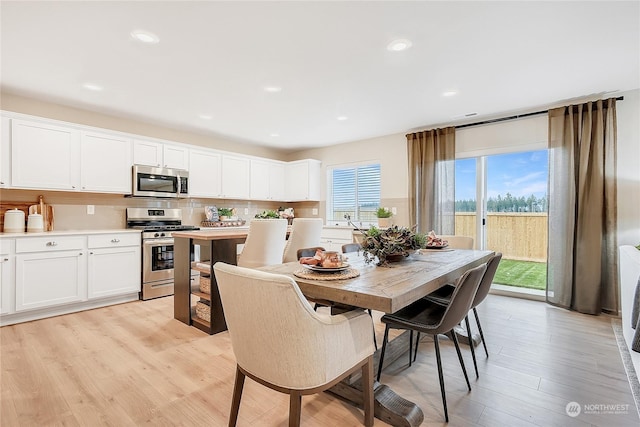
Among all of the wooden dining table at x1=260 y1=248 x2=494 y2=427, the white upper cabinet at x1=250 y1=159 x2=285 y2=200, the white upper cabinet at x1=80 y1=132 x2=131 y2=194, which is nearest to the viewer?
the wooden dining table at x1=260 y1=248 x2=494 y2=427

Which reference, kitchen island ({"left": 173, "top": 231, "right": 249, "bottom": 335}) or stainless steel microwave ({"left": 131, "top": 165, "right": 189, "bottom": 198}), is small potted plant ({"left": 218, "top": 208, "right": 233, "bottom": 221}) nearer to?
stainless steel microwave ({"left": 131, "top": 165, "right": 189, "bottom": 198})

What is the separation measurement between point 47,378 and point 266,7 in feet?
9.50

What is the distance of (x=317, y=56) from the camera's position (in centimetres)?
262

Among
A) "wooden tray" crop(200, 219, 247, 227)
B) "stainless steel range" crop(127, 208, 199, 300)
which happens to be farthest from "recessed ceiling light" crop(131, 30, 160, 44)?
"wooden tray" crop(200, 219, 247, 227)

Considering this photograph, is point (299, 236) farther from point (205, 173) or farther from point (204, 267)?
→ point (205, 173)

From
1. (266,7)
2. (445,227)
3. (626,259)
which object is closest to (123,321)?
(266,7)

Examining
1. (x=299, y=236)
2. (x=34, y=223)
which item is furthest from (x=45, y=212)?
(x=299, y=236)

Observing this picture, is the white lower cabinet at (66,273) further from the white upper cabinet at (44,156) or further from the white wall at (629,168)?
the white wall at (629,168)

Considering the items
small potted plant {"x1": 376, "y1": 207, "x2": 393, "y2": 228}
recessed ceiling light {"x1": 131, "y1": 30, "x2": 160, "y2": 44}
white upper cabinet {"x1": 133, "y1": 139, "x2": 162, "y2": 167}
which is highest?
recessed ceiling light {"x1": 131, "y1": 30, "x2": 160, "y2": 44}

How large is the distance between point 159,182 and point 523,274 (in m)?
5.30

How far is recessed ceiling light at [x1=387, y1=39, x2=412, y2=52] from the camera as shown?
2383 millimetres

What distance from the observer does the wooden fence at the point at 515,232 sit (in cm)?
409
